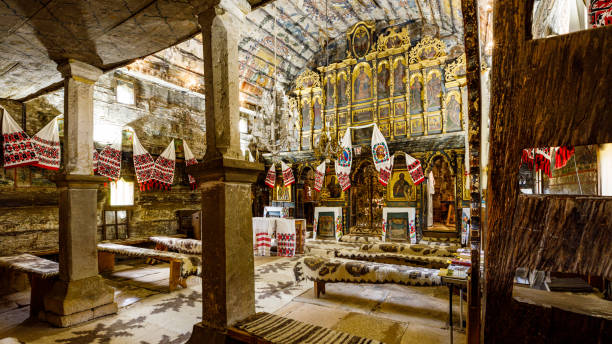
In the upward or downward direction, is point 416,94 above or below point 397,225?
above

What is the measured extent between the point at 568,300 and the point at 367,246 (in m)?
5.75

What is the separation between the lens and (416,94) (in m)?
10.0

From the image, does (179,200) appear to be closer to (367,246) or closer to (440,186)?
(367,246)

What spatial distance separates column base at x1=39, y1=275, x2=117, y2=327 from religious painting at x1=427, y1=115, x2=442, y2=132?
9910 mm

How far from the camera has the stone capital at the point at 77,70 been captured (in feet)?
12.1

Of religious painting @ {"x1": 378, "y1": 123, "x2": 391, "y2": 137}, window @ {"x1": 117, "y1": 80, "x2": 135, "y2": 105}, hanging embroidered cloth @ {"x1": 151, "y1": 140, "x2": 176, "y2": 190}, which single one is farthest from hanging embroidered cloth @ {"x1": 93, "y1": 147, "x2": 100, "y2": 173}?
religious painting @ {"x1": 378, "y1": 123, "x2": 391, "y2": 137}

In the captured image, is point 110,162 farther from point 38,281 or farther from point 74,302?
point 74,302

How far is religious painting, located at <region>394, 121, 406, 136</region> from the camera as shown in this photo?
10219 mm

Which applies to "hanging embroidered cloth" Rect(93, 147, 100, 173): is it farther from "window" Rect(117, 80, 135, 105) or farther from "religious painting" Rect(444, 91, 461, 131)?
"religious painting" Rect(444, 91, 461, 131)

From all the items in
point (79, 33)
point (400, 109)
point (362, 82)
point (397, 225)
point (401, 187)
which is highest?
point (362, 82)

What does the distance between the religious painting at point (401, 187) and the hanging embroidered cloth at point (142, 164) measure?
27.1ft

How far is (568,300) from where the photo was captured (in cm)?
77

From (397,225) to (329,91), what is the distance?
622cm

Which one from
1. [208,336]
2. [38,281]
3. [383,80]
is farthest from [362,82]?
[38,281]
